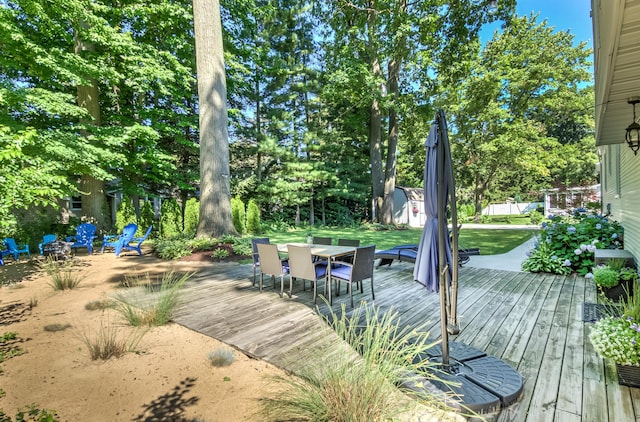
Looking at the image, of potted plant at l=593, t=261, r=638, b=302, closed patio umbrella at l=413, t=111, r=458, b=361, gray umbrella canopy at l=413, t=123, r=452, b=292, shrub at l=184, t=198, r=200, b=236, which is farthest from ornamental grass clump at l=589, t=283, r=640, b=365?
shrub at l=184, t=198, r=200, b=236

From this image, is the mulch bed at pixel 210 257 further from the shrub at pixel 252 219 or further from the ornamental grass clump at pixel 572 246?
the shrub at pixel 252 219

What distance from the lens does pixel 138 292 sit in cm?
514

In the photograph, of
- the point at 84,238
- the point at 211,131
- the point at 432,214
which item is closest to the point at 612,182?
the point at 432,214

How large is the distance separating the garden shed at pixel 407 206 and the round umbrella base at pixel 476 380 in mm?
18385

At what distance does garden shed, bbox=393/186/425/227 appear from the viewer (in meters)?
21.2

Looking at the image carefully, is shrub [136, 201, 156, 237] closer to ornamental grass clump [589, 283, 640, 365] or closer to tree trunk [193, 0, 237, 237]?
tree trunk [193, 0, 237, 237]

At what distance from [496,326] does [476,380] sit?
1.53m

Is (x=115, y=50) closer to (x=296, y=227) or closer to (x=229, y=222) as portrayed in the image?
(x=229, y=222)

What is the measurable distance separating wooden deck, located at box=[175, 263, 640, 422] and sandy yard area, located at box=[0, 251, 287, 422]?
1.06 ft

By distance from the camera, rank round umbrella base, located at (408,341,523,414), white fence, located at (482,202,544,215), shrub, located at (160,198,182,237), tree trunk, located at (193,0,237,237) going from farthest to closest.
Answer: white fence, located at (482,202,544,215)
shrub, located at (160,198,182,237)
tree trunk, located at (193,0,237,237)
round umbrella base, located at (408,341,523,414)

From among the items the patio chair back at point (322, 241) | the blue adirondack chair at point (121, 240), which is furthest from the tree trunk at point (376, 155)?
the blue adirondack chair at point (121, 240)

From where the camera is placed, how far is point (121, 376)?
9.07ft

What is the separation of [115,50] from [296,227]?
11.9 metres

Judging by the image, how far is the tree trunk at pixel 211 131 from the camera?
9.20 metres
